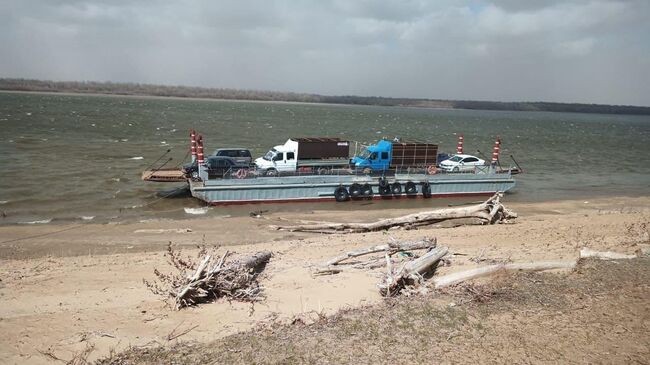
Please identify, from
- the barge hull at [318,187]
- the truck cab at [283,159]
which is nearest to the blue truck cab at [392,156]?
the barge hull at [318,187]

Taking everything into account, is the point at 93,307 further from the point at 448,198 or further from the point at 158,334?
the point at 448,198

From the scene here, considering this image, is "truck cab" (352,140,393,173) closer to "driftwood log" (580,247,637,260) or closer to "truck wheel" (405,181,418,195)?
"truck wheel" (405,181,418,195)

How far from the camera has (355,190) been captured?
26656 millimetres

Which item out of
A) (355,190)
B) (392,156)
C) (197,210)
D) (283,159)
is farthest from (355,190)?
(197,210)

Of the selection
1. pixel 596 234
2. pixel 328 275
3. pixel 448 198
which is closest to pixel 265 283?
pixel 328 275

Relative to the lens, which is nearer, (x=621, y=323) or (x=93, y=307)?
(x=621, y=323)

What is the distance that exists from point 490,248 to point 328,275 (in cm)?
562

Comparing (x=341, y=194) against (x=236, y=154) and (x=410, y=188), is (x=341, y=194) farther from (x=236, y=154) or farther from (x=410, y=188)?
(x=236, y=154)

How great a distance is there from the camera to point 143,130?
62.8 meters

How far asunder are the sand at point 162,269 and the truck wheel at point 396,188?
578cm

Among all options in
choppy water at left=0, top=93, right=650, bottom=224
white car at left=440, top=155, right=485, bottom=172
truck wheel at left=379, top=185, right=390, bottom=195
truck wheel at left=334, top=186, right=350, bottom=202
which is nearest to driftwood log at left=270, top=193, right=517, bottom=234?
choppy water at left=0, top=93, right=650, bottom=224

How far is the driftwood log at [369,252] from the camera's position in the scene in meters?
11.7

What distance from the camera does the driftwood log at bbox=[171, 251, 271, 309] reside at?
909 centimetres

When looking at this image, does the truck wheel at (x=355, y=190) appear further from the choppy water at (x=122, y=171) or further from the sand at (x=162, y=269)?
the sand at (x=162, y=269)
